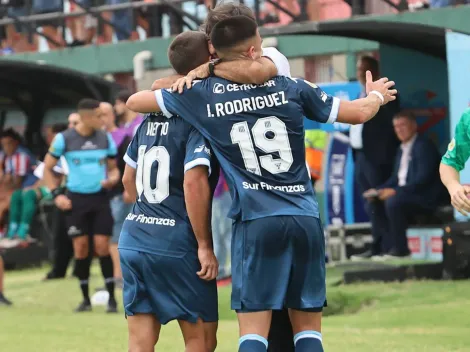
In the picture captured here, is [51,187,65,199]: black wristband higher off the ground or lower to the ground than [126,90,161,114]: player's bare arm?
lower

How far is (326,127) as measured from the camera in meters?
16.5

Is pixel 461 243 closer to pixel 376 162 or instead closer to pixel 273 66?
pixel 376 162

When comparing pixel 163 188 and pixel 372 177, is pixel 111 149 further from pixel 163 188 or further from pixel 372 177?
pixel 163 188

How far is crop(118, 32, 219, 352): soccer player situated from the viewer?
6.38 meters

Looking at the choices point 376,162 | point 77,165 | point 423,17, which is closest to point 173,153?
point 77,165

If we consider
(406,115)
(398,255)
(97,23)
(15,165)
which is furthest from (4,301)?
(97,23)

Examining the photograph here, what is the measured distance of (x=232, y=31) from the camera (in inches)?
237

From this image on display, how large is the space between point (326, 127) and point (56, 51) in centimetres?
871

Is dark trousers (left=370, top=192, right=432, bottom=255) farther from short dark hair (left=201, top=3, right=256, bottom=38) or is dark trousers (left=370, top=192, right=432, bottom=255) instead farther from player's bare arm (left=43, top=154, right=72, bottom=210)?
short dark hair (left=201, top=3, right=256, bottom=38)

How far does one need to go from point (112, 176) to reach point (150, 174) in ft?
22.0

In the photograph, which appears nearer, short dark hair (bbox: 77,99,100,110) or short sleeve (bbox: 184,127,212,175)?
short sleeve (bbox: 184,127,212,175)

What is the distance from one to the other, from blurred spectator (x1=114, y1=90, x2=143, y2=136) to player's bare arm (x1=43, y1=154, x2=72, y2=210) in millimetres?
1355

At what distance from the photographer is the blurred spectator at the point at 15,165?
746 inches

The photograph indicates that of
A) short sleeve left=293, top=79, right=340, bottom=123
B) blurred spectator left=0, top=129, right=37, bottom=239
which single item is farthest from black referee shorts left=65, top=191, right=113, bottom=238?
Result: short sleeve left=293, top=79, right=340, bottom=123
